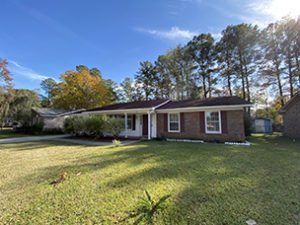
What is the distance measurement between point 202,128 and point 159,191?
8.19 metres

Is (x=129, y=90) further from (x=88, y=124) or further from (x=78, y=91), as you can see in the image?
(x=88, y=124)

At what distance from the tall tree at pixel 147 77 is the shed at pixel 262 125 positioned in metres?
16.9

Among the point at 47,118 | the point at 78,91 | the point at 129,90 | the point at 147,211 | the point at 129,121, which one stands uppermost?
the point at 129,90

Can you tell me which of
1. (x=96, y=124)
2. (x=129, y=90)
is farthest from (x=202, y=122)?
(x=129, y=90)

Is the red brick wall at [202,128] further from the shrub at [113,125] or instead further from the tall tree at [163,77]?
the tall tree at [163,77]

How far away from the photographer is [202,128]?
1059 cm

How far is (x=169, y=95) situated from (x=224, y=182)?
2278 centimetres

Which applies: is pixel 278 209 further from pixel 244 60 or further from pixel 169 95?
pixel 169 95

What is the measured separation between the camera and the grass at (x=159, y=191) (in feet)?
8.14

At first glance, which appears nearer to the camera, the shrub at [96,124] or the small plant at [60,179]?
the small plant at [60,179]

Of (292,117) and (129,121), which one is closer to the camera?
(292,117)

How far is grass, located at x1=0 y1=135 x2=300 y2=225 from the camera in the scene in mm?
2480

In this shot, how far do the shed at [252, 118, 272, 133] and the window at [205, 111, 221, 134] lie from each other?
11.5m

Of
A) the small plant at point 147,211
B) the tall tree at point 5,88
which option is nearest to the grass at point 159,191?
the small plant at point 147,211
